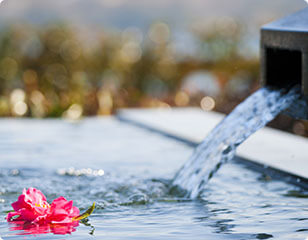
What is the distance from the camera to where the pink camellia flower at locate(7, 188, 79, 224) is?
10.4ft

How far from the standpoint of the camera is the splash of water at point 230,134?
422 cm

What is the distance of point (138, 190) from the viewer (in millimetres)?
4281

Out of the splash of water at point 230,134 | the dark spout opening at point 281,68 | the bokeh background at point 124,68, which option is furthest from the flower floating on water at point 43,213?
the bokeh background at point 124,68

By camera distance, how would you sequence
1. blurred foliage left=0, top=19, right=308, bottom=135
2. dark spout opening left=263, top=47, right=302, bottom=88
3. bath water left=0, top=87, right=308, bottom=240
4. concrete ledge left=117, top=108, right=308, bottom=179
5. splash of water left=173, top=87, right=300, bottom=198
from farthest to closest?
blurred foliage left=0, top=19, right=308, bottom=135 → concrete ledge left=117, top=108, right=308, bottom=179 → dark spout opening left=263, top=47, right=302, bottom=88 → splash of water left=173, top=87, right=300, bottom=198 → bath water left=0, top=87, right=308, bottom=240

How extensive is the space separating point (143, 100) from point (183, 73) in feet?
9.27

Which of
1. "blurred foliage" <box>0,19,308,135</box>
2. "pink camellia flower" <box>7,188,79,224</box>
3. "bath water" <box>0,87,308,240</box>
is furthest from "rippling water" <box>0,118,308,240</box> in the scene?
"blurred foliage" <box>0,19,308,135</box>

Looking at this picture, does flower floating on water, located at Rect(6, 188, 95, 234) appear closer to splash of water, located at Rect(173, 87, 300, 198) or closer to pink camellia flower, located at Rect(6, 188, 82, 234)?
pink camellia flower, located at Rect(6, 188, 82, 234)

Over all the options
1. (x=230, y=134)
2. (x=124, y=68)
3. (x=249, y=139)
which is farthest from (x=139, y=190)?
(x=124, y=68)

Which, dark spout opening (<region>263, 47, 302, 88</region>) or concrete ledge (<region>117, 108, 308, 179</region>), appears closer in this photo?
dark spout opening (<region>263, 47, 302, 88</region>)

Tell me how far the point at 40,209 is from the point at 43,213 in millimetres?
30

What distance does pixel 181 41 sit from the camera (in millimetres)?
14188

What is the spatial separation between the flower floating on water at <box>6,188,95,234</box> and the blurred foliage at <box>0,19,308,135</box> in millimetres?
5350

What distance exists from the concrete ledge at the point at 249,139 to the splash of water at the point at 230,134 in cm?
51

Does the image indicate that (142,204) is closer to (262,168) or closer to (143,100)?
(262,168)
